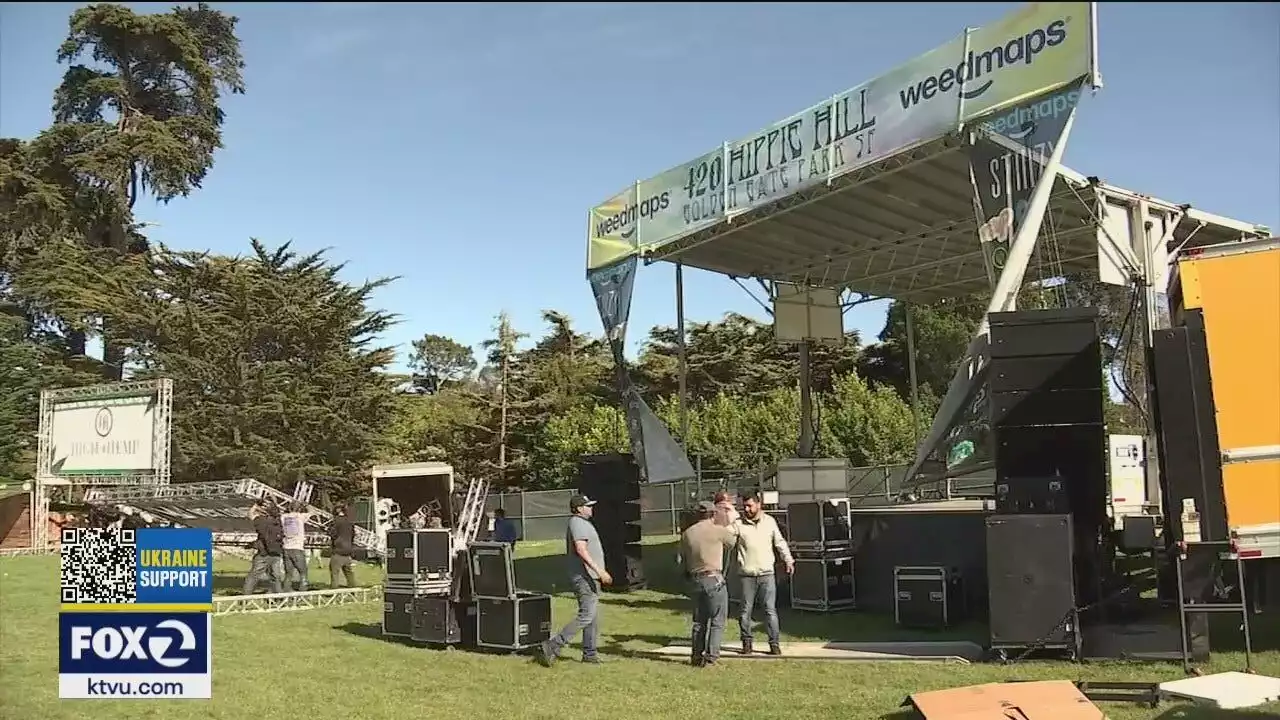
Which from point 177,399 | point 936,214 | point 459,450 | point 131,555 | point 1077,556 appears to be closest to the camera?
point 131,555

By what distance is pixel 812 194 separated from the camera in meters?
14.1

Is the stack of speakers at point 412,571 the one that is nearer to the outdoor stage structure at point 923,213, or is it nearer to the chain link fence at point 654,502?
the outdoor stage structure at point 923,213

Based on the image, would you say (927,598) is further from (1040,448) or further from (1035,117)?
(1035,117)

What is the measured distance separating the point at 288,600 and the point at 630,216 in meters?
7.83

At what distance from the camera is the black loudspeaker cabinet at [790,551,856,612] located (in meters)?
12.4

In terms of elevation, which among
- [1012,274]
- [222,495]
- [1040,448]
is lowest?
[222,495]

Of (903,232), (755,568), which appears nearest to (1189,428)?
(755,568)

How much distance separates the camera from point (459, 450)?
134ft

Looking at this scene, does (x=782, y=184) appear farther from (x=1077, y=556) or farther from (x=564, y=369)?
(x=564, y=369)

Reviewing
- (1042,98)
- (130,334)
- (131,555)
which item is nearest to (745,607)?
(131,555)

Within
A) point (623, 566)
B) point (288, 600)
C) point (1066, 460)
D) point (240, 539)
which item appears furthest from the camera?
point (240, 539)

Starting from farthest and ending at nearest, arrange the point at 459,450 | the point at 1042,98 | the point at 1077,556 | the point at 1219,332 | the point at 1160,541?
1. the point at 459,450
2. the point at 1042,98
3. the point at 1160,541
4. the point at 1077,556
5. the point at 1219,332

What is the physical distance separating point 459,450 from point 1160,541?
3331cm

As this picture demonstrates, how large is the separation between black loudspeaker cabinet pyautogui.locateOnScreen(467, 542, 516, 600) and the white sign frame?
12.8m
